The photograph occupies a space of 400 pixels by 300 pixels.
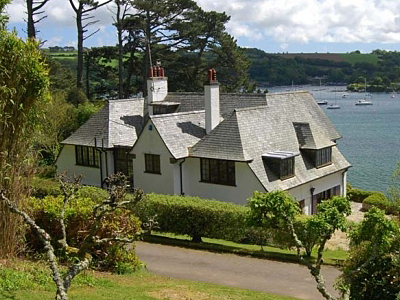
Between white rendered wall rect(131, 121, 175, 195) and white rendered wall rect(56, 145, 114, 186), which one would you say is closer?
white rendered wall rect(131, 121, 175, 195)

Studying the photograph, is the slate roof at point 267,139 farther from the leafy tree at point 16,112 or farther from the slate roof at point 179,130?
the leafy tree at point 16,112

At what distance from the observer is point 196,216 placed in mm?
20891

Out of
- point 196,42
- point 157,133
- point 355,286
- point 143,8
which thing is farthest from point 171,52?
point 355,286

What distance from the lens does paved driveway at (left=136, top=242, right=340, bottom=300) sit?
49.5 ft

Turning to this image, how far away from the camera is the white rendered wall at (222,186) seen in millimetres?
24797

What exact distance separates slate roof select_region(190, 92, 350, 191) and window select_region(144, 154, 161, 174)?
1.92 meters

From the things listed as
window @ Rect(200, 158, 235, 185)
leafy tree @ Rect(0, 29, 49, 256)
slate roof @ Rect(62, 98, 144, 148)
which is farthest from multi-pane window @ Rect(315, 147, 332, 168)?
leafy tree @ Rect(0, 29, 49, 256)

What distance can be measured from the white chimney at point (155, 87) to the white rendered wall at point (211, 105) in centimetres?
558

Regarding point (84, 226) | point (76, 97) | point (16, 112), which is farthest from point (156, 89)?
point (16, 112)

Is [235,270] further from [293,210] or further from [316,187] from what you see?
[316,187]

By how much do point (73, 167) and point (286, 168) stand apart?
1295cm

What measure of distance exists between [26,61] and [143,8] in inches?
1409

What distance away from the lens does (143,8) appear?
1861 inches

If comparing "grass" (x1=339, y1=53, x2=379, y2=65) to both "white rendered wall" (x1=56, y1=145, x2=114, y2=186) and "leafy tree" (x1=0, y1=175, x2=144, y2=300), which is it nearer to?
"white rendered wall" (x1=56, y1=145, x2=114, y2=186)
